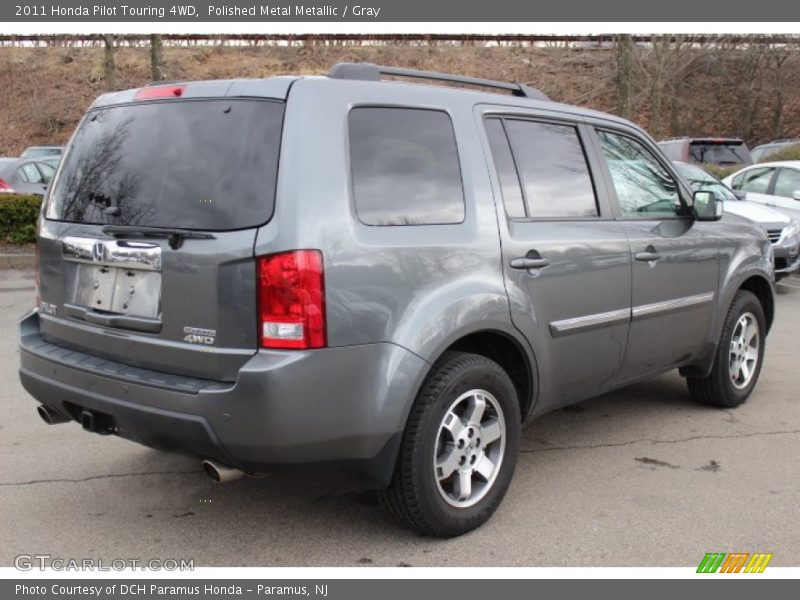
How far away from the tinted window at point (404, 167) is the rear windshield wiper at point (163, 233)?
0.62 metres

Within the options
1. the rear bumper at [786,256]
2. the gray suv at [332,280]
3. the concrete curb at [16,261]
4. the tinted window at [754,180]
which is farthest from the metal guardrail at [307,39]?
the gray suv at [332,280]

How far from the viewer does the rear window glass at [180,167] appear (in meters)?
3.07

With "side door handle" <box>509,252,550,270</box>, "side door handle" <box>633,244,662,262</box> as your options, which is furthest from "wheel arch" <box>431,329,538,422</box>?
"side door handle" <box>633,244,662,262</box>

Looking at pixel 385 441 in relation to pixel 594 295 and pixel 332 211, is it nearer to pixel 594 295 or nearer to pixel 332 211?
pixel 332 211

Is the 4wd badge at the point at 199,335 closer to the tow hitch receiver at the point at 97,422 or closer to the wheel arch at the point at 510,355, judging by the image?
the tow hitch receiver at the point at 97,422

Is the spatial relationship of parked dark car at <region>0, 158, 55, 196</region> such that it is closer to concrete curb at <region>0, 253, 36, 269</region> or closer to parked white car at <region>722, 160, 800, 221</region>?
concrete curb at <region>0, 253, 36, 269</region>

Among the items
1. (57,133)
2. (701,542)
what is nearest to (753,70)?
(57,133)

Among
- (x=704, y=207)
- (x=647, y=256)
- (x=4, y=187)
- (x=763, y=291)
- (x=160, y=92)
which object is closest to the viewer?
(x=160, y=92)

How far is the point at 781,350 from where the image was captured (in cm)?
728

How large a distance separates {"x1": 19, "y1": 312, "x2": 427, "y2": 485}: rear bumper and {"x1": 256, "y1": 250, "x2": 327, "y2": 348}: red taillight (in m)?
0.06

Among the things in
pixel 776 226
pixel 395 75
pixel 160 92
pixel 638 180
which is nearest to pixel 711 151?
pixel 776 226

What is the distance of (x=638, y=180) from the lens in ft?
15.6

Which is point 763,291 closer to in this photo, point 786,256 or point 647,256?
point 647,256

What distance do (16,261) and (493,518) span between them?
389 inches
